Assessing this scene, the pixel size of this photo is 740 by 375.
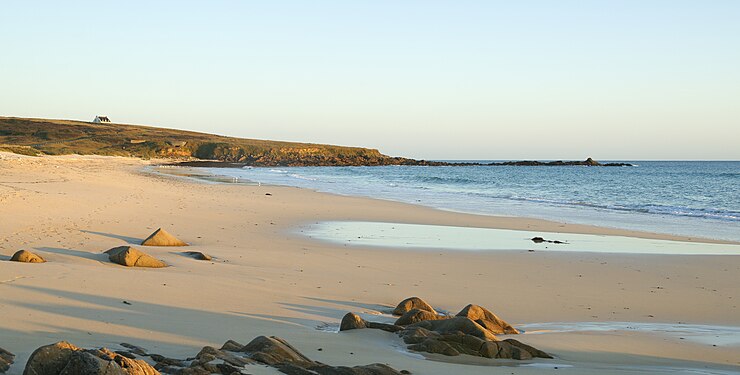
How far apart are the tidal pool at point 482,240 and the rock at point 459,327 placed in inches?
320

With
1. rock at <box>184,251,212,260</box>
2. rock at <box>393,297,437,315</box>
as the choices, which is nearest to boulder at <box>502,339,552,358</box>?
rock at <box>393,297,437,315</box>

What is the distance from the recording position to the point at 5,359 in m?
4.80

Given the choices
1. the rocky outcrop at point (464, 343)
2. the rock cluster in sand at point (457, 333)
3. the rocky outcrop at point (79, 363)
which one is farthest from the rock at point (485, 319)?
the rocky outcrop at point (79, 363)

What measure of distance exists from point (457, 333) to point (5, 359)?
3869 mm

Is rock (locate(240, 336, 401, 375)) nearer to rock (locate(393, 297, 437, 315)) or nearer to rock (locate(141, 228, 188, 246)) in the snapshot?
rock (locate(393, 297, 437, 315))

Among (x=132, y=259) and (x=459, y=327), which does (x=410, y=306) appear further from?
(x=132, y=259)

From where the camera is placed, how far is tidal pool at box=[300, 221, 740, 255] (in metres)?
15.4

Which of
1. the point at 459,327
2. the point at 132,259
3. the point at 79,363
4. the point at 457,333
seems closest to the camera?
the point at 79,363

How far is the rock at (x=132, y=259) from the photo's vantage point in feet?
33.8

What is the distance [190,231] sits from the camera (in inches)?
632

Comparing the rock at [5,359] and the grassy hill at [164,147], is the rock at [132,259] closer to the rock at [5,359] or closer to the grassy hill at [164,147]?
the rock at [5,359]

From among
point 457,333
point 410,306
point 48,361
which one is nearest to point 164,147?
point 410,306

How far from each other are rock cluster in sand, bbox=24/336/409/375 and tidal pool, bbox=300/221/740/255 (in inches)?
390

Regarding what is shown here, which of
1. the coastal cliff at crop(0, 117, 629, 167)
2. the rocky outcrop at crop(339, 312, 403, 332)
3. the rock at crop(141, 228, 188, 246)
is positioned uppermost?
the coastal cliff at crop(0, 117, 629, 167)
